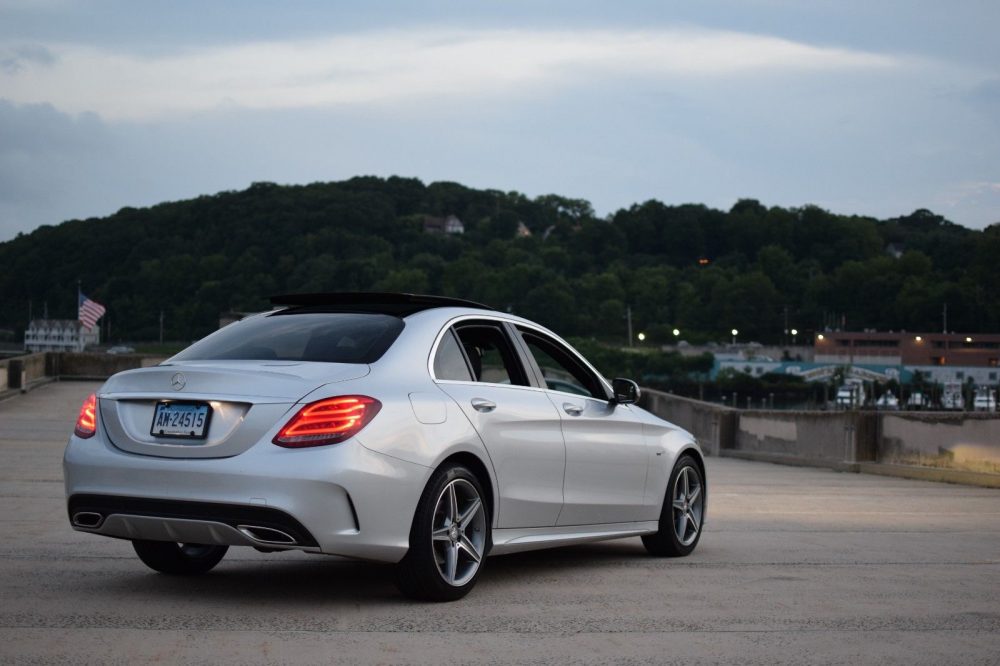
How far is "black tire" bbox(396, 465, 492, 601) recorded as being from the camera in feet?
22.8

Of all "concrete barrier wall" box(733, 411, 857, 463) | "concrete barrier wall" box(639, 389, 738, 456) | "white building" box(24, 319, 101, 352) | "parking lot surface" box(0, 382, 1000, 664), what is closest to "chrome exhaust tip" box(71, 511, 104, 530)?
"parking lot surface" box(0, 382, 1000, 664)

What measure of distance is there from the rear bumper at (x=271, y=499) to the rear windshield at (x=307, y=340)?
72cm

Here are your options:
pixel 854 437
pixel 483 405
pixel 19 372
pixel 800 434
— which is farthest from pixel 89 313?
pixel 483 405

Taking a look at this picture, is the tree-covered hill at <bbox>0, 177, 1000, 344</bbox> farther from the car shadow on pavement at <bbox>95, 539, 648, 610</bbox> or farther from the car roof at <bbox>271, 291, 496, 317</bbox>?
the car roof at <bbox>271, 291, 496, 317</bbox>

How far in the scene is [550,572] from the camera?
8547 mm

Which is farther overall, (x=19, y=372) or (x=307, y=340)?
(x=19, y=372)

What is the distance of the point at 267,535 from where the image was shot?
21.5 feet

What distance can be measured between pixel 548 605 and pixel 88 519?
2.19m

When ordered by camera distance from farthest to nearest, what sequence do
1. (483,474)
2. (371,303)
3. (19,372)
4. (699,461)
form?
1. (19,372)
2. (699,461)
3. (371,303)
4. (483,474)

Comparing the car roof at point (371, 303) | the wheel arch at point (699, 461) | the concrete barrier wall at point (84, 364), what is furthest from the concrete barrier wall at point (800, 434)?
the concrete barrier wall at point (84, 364)

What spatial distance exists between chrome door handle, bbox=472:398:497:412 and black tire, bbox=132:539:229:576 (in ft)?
5.37

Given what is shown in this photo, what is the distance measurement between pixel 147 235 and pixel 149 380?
16740 centimetres

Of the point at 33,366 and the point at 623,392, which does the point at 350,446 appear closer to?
the point at 623,392

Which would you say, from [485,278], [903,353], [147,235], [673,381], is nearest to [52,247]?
[147,235]
